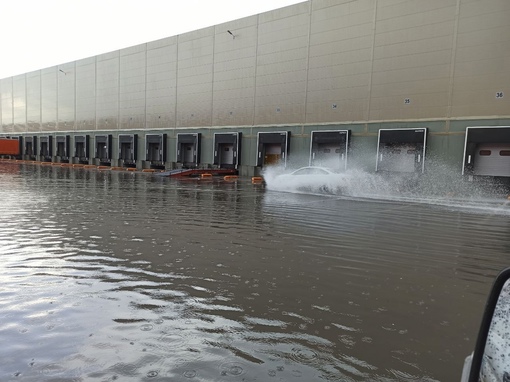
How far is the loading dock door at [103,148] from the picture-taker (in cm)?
4206

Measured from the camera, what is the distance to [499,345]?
1394 millimetres

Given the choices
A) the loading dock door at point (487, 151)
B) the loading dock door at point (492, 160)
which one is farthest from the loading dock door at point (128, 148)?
the loading dock door at point (492, 160)

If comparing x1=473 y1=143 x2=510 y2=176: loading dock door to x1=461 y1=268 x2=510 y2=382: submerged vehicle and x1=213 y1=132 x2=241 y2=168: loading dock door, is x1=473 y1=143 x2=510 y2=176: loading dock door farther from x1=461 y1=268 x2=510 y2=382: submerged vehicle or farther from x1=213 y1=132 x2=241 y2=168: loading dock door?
x1=461 y1=268 x2=510 y2=382: submerged vehicle

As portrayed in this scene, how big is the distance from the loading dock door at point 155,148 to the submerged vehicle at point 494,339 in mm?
36239

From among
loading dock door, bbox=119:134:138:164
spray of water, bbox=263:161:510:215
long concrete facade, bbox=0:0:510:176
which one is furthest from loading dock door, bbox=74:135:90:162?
spray of water, bbox=263:161:510:215

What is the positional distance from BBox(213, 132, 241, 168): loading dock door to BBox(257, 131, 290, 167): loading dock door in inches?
83.6

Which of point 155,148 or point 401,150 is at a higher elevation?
point 401,150

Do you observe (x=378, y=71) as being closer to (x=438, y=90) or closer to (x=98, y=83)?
(x=438, y=90)

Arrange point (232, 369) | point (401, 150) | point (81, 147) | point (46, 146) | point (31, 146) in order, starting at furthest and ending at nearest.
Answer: point (31, 146), point (46, 146), point (81, 147), point (401, 150), point (232, 369)

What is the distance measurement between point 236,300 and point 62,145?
51.6m

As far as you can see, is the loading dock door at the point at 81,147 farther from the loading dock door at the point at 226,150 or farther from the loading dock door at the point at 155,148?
the loading dock door at the point at 226,150

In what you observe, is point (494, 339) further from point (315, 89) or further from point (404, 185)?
point (315, 89)

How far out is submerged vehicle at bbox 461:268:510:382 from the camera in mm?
1369

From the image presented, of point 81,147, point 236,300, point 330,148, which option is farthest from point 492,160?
point 81,147
